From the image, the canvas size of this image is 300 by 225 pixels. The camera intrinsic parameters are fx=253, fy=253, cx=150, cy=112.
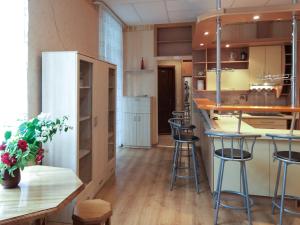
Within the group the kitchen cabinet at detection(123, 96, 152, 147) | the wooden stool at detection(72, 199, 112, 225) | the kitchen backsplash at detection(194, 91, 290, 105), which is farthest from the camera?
the kitchen cabinet at detection(123, 96, 152, 147)

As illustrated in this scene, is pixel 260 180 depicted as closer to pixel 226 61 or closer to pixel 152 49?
pixel 226 61

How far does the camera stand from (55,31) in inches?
127

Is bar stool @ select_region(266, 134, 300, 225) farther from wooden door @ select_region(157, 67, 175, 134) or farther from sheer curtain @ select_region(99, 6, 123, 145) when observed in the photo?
wooden door @ select_region(157, 67, 175, 134)

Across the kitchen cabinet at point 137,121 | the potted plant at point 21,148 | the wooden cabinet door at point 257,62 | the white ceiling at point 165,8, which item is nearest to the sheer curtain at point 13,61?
the potted plant at point 21,148

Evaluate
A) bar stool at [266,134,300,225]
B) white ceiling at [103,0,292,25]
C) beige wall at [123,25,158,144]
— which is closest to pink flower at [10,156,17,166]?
bar stool at [266,134,300,225]

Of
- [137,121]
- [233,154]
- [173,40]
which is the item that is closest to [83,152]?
[233,154]

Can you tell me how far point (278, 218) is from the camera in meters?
2.81

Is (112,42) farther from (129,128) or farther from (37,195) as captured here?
(37,195)

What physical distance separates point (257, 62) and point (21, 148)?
5300 millimetres

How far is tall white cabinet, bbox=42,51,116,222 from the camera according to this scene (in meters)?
2.71

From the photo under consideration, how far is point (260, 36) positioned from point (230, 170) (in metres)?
3.87

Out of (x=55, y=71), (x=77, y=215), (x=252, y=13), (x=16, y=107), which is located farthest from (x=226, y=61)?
(x=77, y=215)

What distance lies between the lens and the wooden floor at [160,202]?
2.78 m

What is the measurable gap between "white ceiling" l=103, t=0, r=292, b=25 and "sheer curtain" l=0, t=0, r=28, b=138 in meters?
2.46
